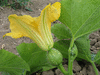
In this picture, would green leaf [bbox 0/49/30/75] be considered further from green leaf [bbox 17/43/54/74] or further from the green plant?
the green plant

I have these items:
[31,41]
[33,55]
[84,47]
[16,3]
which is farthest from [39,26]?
[16,3]

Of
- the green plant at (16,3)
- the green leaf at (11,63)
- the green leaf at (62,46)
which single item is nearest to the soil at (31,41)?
the green plant at (16,3)

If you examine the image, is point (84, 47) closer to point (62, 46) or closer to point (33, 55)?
point (62, 46)

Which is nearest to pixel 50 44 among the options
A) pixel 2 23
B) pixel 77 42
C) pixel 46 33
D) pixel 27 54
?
pixel 46 33

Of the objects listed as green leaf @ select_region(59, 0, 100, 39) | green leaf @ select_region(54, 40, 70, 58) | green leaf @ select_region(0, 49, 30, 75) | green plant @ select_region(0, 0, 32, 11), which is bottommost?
green leaf @ select_region(0, 49, 30, 75)

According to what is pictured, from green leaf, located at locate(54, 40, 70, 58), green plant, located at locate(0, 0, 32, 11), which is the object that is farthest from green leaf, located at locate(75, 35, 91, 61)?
green plant, located at locate(0, 0, 32, 11)

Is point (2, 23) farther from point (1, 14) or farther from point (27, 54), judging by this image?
point (27, 54)
